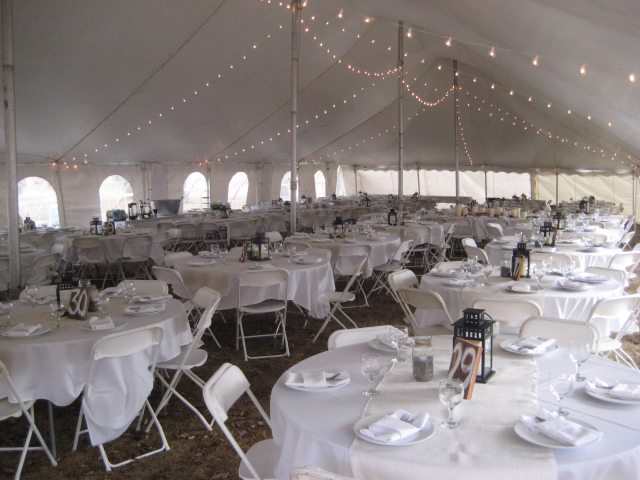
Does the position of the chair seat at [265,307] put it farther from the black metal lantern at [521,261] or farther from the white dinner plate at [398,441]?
the white dinner plate at [398,441]

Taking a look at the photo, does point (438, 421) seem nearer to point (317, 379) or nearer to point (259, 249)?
point (317, 379)

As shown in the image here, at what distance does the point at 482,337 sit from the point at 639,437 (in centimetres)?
65

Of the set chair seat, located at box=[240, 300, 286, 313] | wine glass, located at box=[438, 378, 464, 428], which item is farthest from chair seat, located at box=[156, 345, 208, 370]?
wine glass, located at box=[438, 378, 464, 428]

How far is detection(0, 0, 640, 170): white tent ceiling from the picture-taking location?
7266 mm

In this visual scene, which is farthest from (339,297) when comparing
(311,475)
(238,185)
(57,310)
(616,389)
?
(238,185)

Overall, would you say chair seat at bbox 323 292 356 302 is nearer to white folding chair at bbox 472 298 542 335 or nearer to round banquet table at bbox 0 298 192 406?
white folding chair at bbox 472 298 542 335

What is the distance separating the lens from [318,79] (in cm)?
1430

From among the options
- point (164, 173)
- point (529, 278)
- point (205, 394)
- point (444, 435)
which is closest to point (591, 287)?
point (529, 278)

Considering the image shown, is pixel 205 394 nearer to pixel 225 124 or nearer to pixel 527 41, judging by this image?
pixel 527 41

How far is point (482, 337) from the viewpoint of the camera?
2.27 metres

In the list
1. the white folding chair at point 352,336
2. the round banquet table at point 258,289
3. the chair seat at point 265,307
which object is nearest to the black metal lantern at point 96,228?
the round banquet table at point 258,289

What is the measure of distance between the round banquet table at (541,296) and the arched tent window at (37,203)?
11.0 metres

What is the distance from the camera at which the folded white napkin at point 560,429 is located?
5.76 feet

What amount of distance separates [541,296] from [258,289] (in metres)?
2.59
